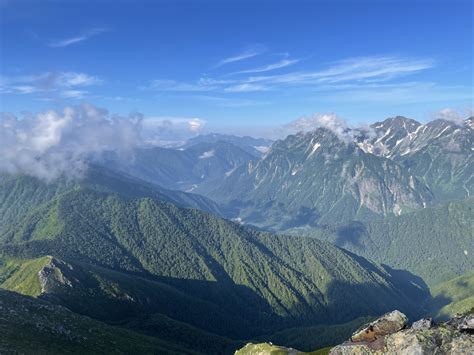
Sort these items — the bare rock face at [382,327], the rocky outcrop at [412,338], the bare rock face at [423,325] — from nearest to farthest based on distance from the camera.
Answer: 1. the rocky outcrop at [412,338]
2. the bare rock face at [423,325]
3. the bare rock face at [382,327]

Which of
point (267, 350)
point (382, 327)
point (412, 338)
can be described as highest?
point (412, 338)

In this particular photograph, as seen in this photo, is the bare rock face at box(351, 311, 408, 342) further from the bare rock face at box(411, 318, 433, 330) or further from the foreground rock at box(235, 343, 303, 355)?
the foreground rock at box(235, 343, 303, 355)

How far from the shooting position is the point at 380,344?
7512 centimetres

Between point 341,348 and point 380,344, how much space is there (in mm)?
6967

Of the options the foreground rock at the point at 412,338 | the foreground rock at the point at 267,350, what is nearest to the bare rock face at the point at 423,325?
the foreground rock at the point at 412,338

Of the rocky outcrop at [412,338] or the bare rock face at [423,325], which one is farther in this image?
the bare rock face at [423,325]

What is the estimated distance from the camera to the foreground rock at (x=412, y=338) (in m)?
66.1

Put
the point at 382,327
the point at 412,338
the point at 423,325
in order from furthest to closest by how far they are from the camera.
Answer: the point at 382,327, the point at 423,325, the point at 412,338

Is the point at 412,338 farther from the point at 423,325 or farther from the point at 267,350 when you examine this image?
the point at 267,350

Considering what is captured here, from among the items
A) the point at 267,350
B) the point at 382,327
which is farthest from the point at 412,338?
the point at 267,350

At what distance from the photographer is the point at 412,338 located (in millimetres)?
68688

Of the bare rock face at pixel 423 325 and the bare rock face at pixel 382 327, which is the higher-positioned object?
the bare rock face at pixel 423 325

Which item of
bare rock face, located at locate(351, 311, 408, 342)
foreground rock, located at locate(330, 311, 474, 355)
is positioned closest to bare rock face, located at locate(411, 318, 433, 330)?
foreground rock, located at locate(330, 311, 474, 355)

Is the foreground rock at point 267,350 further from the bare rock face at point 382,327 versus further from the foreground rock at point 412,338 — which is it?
the foreground rock at point 412,338
